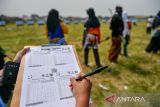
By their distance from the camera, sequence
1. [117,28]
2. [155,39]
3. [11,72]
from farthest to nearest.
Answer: [155,39] → [117,28] → [11,72]

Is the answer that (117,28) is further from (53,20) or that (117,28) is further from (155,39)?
(155,39)

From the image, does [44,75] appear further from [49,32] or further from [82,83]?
[49,32]

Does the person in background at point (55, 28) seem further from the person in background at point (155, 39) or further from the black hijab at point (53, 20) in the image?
the person in background at point (155, 39)

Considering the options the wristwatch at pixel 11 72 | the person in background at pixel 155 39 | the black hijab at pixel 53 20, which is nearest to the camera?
the wristwatch at pixel 11 72

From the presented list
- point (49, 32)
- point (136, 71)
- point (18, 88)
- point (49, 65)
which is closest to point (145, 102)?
point (49, 65)

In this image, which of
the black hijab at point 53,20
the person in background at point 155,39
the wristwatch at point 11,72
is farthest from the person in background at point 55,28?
the wristwatch at point 11,72

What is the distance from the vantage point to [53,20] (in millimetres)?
7582

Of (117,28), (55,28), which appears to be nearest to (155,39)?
(117,28)

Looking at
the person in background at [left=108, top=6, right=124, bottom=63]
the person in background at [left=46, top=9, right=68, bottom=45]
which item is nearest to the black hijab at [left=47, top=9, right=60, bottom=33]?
the person in background at [left=46, top=9, right=68, bottom=45]

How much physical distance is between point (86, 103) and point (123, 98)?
1683 mm

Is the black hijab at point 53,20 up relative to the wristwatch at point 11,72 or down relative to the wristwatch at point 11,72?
down

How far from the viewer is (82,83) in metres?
1.81

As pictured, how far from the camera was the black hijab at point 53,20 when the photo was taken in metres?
7.58

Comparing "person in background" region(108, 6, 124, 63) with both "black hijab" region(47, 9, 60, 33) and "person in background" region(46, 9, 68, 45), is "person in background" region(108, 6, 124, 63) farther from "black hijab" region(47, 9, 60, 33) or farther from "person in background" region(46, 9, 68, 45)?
"black hijab" region(47, 9, 60, 33)
